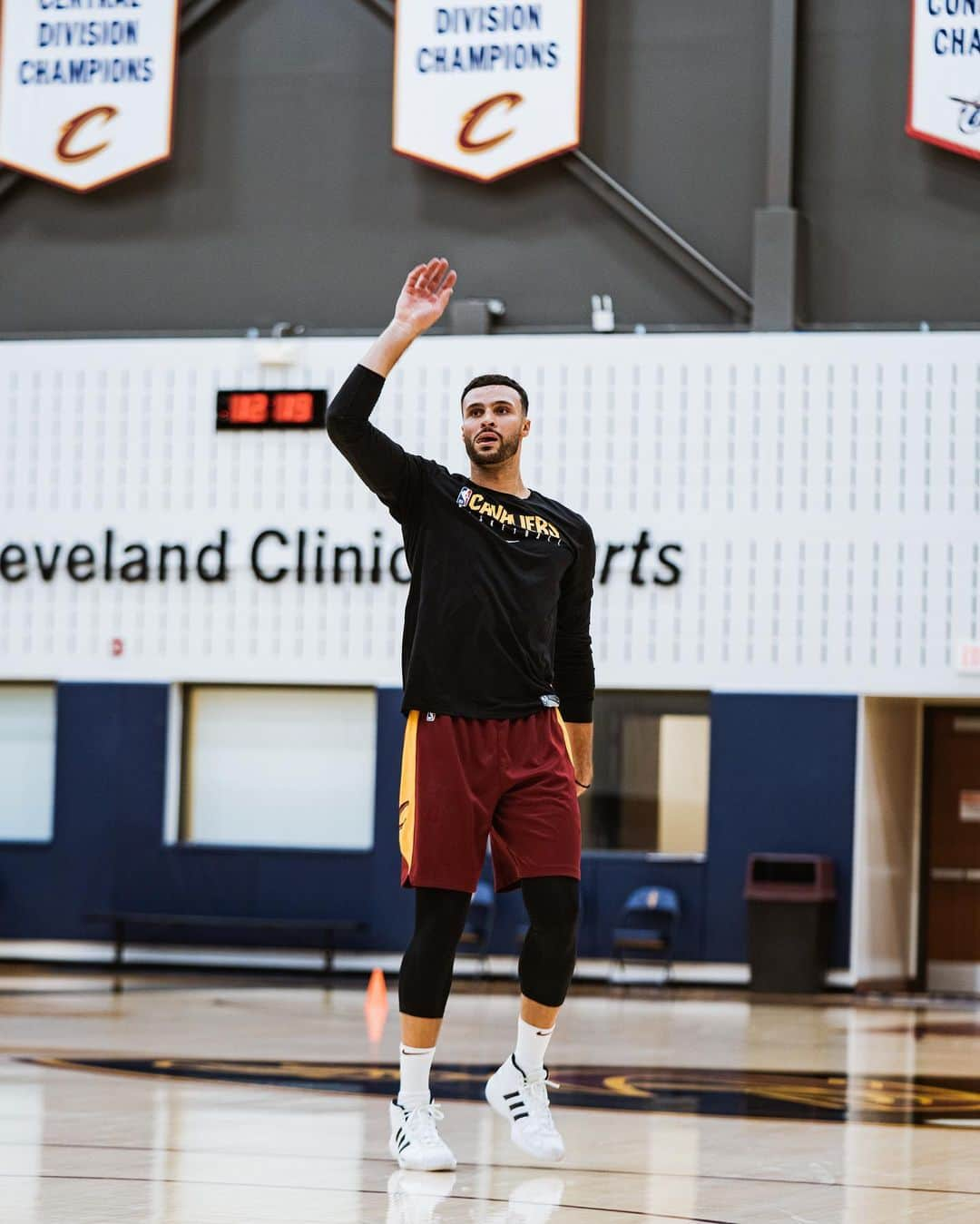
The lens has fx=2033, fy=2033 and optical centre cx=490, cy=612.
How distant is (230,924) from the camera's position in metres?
15.8

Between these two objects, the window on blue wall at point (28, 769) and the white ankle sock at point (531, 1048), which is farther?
the window on blue wall at point (28, 769)

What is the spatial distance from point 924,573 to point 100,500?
6488mm

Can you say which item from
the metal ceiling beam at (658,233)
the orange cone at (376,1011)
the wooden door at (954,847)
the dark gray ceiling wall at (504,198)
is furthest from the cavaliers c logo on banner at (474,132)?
the orange cone at (376,1011)

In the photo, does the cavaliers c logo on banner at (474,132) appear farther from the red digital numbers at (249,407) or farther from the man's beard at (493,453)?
the man's beard at (493,453)

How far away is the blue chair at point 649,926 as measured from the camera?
15.0 meters

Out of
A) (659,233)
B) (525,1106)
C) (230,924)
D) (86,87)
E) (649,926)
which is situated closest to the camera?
(525,1106)

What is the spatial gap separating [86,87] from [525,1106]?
13684mm

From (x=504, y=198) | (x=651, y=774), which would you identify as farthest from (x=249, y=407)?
(x=651, y=774)

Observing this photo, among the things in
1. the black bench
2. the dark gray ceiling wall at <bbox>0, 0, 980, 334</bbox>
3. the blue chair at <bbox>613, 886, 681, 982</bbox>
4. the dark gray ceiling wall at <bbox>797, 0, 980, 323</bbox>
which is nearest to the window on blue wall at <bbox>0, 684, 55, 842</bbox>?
the black bench

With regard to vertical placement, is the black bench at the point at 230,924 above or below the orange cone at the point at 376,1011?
below

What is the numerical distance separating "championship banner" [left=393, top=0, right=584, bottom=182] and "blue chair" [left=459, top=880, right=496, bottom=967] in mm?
5622

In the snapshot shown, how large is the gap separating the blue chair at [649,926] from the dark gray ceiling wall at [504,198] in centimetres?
444

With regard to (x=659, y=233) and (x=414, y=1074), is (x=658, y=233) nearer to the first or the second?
(x=659, y=233)

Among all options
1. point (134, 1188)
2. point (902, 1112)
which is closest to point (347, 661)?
point (902, 1112)
